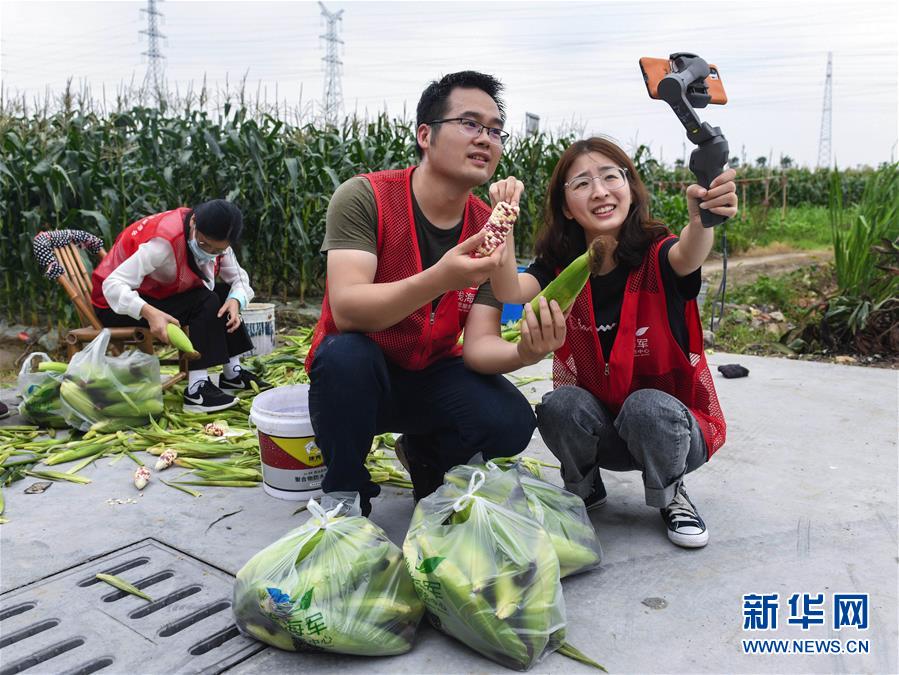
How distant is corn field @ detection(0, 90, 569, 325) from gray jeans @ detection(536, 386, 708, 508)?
11.1ft

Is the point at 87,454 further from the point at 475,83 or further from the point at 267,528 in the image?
the point at 475,83

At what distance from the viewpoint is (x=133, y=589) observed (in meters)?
2.06

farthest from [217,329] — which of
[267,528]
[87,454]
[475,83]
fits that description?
[475,83]

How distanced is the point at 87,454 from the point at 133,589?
1331 mm

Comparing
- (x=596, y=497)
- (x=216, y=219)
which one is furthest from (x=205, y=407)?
(x=596, y=497)

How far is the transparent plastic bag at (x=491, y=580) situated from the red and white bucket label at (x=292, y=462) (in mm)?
1006

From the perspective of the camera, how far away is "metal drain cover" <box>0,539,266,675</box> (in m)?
1.76

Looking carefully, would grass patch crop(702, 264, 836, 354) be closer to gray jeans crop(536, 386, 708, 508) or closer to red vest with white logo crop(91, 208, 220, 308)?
gray jeans crop(536, 386, 708, 508)

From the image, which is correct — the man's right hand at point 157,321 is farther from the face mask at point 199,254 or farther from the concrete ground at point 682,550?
the concrete ground at point 682,550

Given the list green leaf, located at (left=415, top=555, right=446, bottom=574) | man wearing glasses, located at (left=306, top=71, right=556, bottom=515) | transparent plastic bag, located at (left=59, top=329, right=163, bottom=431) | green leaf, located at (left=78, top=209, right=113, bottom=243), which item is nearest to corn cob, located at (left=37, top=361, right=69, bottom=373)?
transparent plastic bag, located at (left=59, top=329, right=163, bottom=431)

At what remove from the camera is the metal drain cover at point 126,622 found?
1.76 metres

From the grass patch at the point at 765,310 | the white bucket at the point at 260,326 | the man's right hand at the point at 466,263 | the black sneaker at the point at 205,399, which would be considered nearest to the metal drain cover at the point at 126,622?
the man's right hand at the point at 466,263

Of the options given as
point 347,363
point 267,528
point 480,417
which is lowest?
point 267,528

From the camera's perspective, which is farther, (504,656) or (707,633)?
(707,633)
